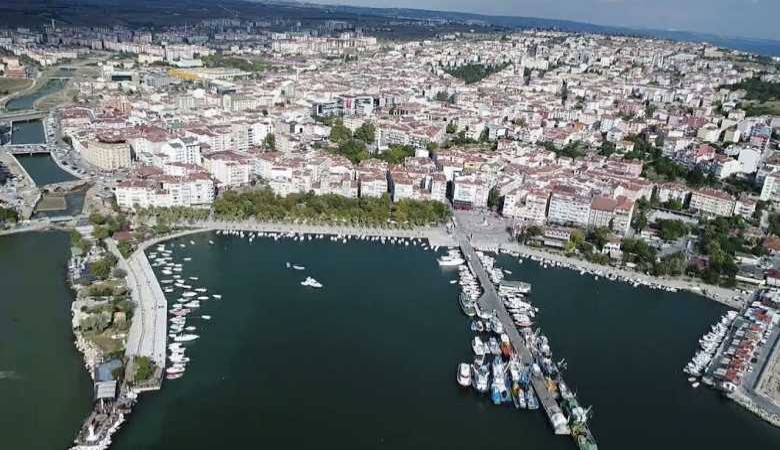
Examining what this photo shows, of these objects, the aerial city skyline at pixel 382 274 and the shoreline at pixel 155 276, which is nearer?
the shoreline at pixel 155 276

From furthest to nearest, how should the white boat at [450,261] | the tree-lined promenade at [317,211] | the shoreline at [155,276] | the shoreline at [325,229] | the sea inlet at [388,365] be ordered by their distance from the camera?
the tree-lined promenade at [317,211]
the shoreline at [325,229]
the white boat at [450,261]
the sea inlet at [388,365]
the shoreline at [155,276]

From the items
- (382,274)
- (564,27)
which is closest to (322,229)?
(382,274)

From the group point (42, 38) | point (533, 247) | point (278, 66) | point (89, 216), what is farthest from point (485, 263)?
Answer: point (42, 38)

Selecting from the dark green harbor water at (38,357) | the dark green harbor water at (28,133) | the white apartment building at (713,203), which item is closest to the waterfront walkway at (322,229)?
the dark green harbor water at (38,357)

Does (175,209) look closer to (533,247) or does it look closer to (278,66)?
(533,247)

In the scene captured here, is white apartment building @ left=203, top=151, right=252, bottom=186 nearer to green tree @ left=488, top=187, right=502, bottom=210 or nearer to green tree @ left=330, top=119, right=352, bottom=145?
green tree @ left=330, top=119, right=352, bottom=145

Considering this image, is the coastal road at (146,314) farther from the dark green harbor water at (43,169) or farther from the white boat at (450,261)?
the dark green harbor water at (43,169)
